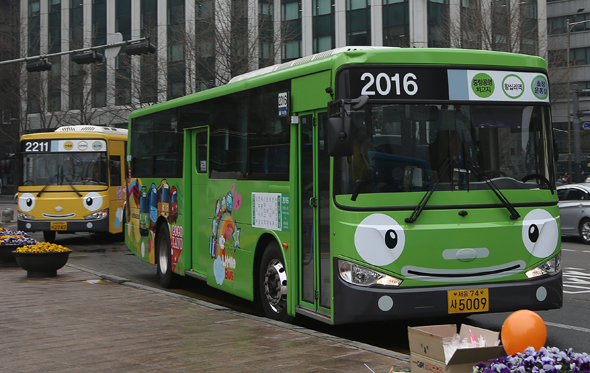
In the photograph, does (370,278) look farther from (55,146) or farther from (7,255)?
(55,146)

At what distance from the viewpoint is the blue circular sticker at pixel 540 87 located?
801 cm

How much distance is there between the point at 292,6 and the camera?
51125 mm

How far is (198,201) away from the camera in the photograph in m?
11.7

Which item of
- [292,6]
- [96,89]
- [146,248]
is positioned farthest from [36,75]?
[146,248]

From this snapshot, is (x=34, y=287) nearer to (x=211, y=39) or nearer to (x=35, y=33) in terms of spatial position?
(x=211, y=39)

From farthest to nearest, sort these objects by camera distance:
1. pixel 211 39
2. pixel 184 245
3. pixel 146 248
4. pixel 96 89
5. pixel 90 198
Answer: pixel 96 89 < pixel 211 39 < pixel 90 198 < pixel 146 248 < pixel 184 245

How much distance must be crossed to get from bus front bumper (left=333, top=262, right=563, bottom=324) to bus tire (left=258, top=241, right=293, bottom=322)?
136 cm

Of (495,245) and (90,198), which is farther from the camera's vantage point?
(90,198)

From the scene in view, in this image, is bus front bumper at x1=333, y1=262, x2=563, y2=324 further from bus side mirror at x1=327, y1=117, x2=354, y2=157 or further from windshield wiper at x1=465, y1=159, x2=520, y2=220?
bus side mirror at x1=327, y1=117, x2=354, y2=157

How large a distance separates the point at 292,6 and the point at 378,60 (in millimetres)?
44880

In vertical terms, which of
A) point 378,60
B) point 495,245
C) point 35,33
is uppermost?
point 35,33

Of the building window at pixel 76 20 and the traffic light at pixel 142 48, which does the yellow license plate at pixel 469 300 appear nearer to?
the traffic light at pixel 142 48

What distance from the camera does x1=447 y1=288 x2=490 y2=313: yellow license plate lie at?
24.2 feet

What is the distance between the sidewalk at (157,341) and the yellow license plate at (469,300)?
0.96 meters
